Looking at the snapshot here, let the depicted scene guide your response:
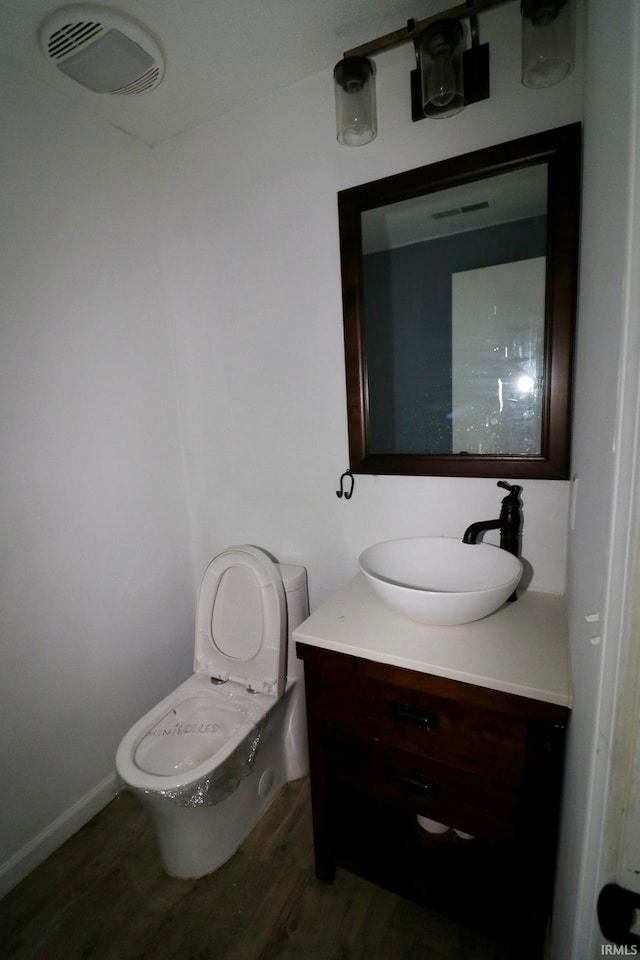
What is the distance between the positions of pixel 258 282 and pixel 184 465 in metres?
0.83

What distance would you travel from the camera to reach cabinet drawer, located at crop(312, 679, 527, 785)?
0.91 m

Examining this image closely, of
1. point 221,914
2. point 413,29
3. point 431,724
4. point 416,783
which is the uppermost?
point 413,29

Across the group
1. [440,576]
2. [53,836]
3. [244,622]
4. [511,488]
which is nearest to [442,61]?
[511,488]

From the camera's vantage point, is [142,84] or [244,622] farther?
[244,622]

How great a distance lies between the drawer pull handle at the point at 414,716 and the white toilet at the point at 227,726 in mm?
520

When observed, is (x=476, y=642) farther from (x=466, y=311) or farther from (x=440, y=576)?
(x=466, y=311)

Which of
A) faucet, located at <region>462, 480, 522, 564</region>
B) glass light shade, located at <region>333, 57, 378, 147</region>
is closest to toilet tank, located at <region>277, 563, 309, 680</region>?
faucet, located at <region>462, 480, 522, 564</region>

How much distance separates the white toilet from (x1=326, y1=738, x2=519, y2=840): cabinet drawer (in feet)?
1.11

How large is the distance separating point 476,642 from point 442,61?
1.43 metres

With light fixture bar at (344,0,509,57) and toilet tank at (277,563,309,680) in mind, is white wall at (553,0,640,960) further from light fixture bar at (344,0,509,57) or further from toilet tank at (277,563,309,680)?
toilet tank at (277,563,309,680)

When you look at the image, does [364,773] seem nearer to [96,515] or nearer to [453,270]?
[96,515]

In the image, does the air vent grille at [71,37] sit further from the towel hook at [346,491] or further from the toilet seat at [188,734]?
the toilet seat at [188,734]

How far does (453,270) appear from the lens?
127cm

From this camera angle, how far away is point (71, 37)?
3.72 ft
